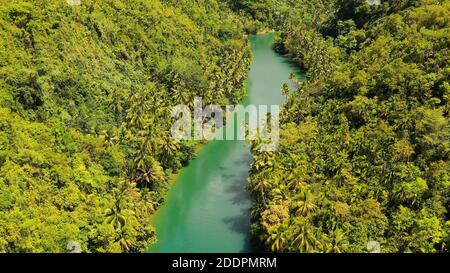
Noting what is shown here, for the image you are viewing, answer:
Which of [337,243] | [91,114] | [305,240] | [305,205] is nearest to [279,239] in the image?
[305,240]

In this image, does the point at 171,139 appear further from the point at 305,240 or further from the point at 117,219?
the point at 305,240

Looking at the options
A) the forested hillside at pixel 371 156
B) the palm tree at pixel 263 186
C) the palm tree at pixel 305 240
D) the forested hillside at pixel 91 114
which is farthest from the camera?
the palm tree at pixel 263 186

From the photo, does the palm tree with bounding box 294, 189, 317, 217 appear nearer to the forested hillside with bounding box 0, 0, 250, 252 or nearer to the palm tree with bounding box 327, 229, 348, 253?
the palm tree with bounding box 327, 229, 348, 253

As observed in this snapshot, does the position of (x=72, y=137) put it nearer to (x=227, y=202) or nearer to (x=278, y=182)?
(x=227, y=202)

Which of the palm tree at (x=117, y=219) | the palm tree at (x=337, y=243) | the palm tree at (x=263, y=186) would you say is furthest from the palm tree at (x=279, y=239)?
the palm tree at (x=117, y=219)

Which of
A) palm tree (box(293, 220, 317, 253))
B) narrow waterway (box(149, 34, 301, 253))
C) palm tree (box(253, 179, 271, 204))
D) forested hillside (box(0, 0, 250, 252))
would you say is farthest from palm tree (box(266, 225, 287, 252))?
forested hillside (box(0, 0, 250, 252))

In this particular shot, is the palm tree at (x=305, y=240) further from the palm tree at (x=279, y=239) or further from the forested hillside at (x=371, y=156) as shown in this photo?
the palm tree at (x=279, y=239)

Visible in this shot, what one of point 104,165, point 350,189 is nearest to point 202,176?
point 104,165
